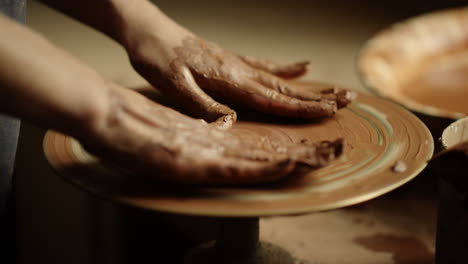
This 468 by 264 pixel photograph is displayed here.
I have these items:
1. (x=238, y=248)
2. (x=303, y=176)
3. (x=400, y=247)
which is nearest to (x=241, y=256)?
(x=238, y=248)

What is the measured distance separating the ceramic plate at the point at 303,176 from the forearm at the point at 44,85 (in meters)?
0.14

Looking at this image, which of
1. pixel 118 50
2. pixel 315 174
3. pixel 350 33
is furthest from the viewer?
pixel 350 33

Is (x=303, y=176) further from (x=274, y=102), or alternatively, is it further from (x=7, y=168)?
(x=7, y=168)

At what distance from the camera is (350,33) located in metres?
2.92

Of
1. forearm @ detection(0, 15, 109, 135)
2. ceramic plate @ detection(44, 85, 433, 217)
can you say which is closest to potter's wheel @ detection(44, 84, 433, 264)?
ceramic plate @ detection(44, 85, 433, 217)

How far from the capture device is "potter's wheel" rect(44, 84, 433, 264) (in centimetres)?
83

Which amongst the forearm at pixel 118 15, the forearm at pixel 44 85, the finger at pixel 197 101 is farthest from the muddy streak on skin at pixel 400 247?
the forearm at pixel 44 85

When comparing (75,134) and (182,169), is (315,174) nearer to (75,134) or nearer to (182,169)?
(182,169)

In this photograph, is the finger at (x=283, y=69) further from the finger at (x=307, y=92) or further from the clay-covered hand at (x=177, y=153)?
the clay-covered hand at (x=177, y=153)

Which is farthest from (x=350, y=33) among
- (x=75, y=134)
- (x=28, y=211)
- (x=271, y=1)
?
(x=75, y=134)

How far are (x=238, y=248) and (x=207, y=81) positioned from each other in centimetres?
38

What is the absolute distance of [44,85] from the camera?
76 centimetres

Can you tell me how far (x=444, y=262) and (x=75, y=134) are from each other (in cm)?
75

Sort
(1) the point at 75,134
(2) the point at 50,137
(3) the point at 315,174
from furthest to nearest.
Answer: (2) the point at 50,137 → (3) the point at 315,174 → (1) the point at 75,134
